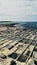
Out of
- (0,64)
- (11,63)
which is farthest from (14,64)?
(0,64)

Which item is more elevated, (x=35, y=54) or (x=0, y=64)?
(x=0, y=64)

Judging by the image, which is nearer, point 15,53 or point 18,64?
point 18,64

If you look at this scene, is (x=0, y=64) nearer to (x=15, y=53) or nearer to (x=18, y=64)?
(x=18, y=64)

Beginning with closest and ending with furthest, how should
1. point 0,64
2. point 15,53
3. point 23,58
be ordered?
point 0,64, point 23,58, point 15,53

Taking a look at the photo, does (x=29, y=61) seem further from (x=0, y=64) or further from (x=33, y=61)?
(x=0, y=64)

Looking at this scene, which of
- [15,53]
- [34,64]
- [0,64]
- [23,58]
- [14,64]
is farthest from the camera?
[15,53]

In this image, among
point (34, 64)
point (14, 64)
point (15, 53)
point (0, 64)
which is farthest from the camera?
point (15, 53)

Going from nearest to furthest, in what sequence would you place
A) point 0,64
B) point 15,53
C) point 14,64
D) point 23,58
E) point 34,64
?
point 0,64 < point 14,64 < point 34,64 < point 23,58 < point 15,53

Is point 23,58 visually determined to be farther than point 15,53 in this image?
No

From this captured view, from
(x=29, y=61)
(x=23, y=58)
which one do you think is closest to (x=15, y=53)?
(x=23, y=58)
